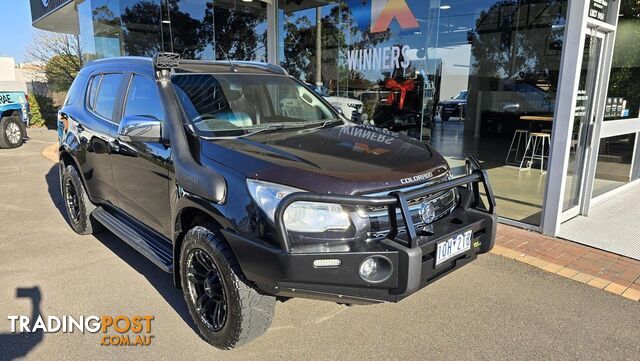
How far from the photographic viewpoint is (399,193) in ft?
8.02

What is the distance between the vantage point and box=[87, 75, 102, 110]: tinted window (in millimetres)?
4494

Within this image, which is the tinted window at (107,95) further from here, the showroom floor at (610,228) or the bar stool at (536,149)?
the bar stool at (536,149)

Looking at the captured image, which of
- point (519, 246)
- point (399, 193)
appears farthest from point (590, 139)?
point (399, 193)

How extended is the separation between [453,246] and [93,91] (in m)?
3.94

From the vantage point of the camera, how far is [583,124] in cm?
545

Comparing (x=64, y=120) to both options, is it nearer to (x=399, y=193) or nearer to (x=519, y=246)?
(x=399, y=193)

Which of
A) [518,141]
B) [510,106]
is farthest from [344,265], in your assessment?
[510,106]

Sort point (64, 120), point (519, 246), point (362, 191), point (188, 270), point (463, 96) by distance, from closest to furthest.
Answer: point (362, 191)
point (188, 270)
point (519, 246)
point (64, 120)
point (463, 96)

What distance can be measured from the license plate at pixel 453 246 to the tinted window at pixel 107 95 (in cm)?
319

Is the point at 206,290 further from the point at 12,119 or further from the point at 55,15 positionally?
the point at 55,15

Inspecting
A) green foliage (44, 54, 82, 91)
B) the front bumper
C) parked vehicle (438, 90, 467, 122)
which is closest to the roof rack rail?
the front bumper

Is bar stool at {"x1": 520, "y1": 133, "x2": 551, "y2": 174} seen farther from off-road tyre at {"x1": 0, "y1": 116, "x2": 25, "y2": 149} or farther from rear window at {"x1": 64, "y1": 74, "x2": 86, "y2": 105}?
off-road tyre at {"x1": 0, "y1": 116, "x2": 25, "y2": 149}

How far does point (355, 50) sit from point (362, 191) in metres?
5.91

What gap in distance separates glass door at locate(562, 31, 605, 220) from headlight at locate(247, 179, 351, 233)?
3.85 metres
